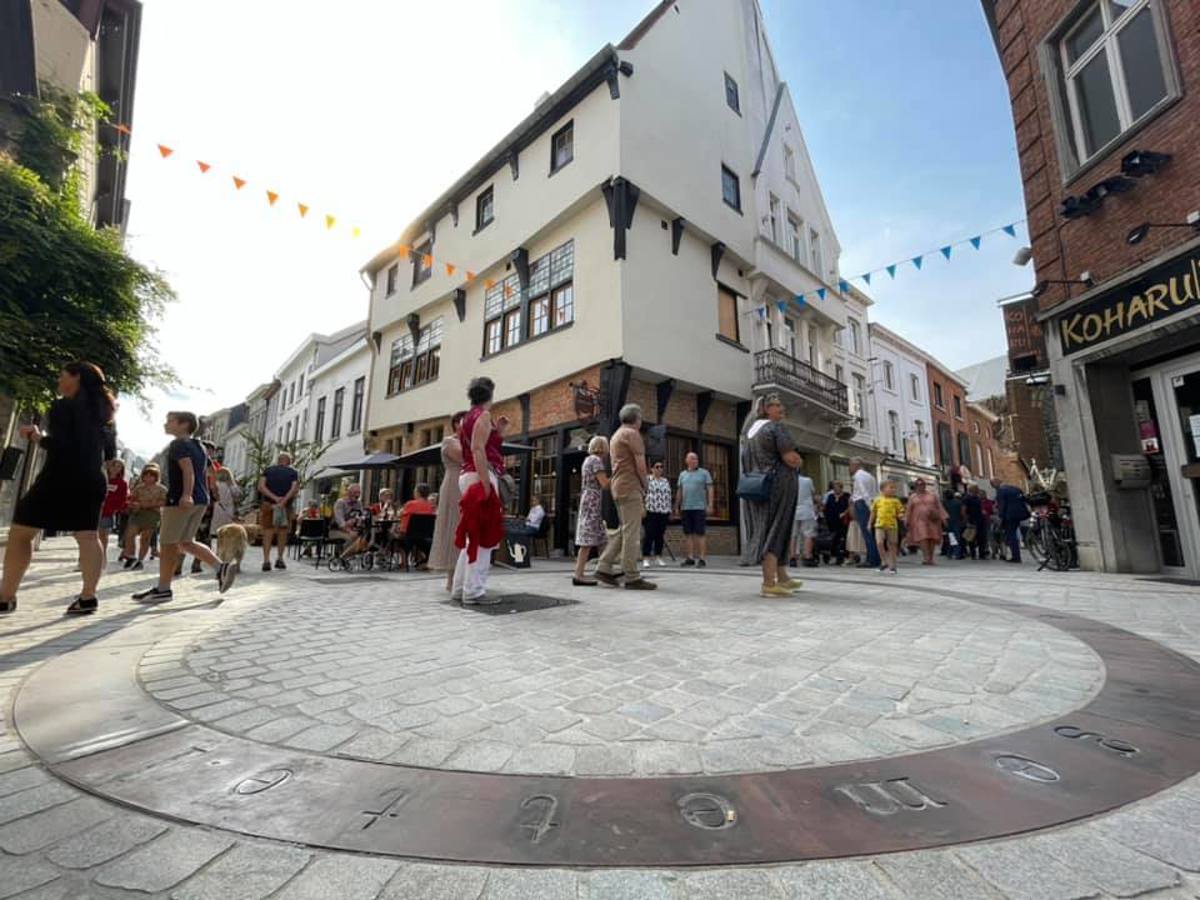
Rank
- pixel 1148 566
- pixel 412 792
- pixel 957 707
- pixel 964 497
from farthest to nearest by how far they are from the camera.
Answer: pixel 964 497, pixel 1148 566, pixel 957 707, pixel 412 792

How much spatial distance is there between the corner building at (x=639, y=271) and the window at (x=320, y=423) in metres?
9.12

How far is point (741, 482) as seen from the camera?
16.2 feet

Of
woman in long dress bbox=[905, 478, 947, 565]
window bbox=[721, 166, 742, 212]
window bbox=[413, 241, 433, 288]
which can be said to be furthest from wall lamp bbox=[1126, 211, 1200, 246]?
window bbox=[413, 241, 433, 288]

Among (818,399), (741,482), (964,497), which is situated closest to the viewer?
(741,482)

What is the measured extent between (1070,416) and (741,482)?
5.70 m

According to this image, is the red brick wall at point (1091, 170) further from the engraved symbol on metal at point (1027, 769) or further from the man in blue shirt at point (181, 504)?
the man in blue shirt at point (181, 504)

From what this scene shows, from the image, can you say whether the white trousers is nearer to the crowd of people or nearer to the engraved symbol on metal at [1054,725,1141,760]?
the crowd of people

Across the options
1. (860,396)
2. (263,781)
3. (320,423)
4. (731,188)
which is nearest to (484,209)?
(731,188)

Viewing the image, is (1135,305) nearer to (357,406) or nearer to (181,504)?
(181,504)

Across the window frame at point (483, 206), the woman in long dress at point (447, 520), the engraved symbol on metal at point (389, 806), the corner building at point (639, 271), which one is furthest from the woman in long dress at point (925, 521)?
the window frame at point (483, 206)

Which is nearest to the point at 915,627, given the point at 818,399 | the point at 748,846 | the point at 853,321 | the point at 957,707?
the point at 957,707

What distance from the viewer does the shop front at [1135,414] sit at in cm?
602

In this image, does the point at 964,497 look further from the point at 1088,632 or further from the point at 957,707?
the point at 957,707

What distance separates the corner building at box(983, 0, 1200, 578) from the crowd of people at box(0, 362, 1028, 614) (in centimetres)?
264
